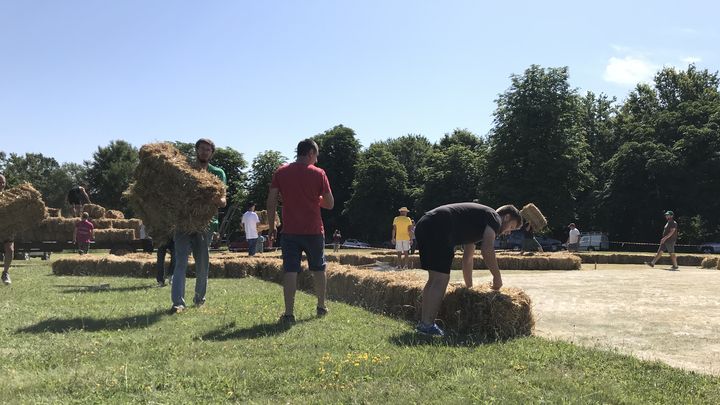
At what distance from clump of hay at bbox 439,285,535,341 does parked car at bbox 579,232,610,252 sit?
156ft

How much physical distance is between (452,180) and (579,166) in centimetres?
1706

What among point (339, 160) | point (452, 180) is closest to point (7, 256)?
point (452, 180)

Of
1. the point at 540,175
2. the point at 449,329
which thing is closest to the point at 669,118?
the point at 540,175

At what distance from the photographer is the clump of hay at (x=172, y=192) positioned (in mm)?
7570

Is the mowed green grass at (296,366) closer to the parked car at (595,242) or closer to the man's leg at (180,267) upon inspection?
the man's leg at (180,267)

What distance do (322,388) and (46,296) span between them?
6658 mm

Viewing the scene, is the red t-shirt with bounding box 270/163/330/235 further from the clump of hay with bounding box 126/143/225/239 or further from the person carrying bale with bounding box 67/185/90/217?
the person carrying bale with bounding box 67/185/90/217

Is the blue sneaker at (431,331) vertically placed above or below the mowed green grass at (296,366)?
above

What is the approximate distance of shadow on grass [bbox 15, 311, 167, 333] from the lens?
Answer: 588 cm

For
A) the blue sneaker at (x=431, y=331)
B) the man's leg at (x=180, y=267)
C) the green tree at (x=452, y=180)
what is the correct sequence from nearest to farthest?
1. the blue sneaker at (x=431, y=331)
2. the man's leg at (x=180, y=267)
3. the green tree at (x=452, y=180)

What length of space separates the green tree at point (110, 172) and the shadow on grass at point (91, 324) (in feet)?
257

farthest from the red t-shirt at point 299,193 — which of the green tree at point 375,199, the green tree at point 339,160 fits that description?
the green tree at point 339,160

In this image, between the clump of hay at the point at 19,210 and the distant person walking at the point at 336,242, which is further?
the distant person walking at the point at 336,242

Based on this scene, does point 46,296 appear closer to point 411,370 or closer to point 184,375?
point 184,375
